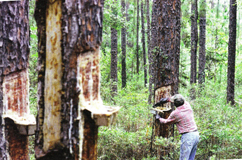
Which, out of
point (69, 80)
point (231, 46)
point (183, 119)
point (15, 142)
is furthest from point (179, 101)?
point (231, 46)

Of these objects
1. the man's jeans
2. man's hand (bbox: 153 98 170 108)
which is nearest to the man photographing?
the man's jeans

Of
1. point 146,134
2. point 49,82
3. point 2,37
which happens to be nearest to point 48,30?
point 49,82

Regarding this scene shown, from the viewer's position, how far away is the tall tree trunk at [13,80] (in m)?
3.49

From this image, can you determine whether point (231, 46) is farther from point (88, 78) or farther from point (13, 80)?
point (88, 78)

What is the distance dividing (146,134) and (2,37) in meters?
3.99

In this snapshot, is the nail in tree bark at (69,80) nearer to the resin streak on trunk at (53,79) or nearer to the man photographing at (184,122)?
the resin streak on trunk at (53,79)

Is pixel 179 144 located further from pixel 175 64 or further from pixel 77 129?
pixel 77 129

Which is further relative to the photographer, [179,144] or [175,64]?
[175,64]

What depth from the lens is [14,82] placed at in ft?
11.8

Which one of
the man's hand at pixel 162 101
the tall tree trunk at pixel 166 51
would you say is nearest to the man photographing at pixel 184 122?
the man's hand at pixel 162 101

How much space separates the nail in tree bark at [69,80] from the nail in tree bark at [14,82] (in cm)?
136

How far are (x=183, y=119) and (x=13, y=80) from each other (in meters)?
3.50

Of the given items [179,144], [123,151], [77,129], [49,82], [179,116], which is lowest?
[123,151]

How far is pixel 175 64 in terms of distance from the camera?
222 inches
